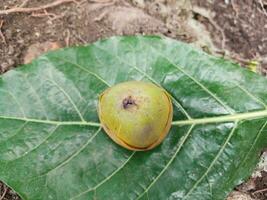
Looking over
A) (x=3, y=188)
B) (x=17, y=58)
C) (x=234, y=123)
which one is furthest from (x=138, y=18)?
(x=3, y=188)

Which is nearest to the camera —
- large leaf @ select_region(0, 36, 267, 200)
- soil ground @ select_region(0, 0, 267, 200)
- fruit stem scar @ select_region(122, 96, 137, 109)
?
fruit stem scar @ select_region(122, 96, 137, 109)

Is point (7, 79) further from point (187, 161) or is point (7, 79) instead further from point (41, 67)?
point (187, 161)

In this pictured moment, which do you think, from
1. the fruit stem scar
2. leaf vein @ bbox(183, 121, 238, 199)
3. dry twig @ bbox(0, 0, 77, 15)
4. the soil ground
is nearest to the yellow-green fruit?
the fruit stem scar

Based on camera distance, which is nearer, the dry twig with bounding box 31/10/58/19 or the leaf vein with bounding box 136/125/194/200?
the leaf vein with bounding box 136/125/194/200

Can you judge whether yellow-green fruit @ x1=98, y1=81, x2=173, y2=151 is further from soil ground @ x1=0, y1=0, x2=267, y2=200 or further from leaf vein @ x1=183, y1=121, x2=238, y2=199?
soil ground @ x1=0, y1=0, x2=267, y2=200

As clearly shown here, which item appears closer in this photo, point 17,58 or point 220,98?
point 220,98

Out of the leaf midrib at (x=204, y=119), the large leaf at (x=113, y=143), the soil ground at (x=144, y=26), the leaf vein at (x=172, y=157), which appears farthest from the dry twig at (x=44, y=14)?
the leaf vein at (x=172, y=157)

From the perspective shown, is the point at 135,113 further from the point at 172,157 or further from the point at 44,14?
the point at 44,14
